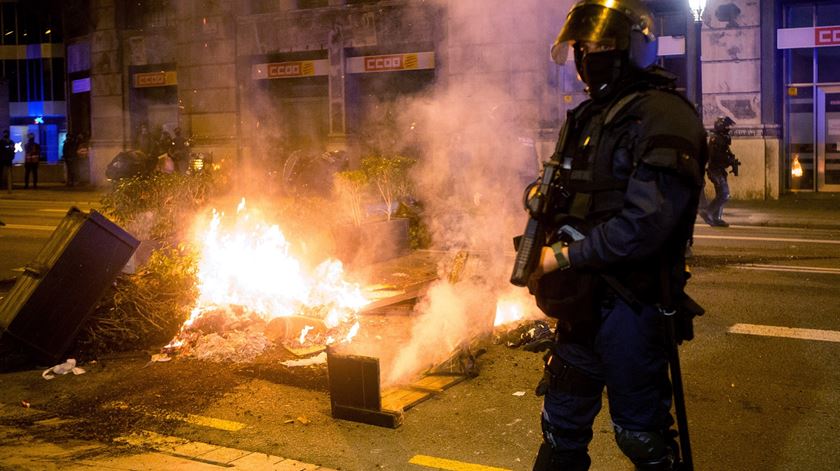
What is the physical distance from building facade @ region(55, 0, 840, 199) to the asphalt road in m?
4.66

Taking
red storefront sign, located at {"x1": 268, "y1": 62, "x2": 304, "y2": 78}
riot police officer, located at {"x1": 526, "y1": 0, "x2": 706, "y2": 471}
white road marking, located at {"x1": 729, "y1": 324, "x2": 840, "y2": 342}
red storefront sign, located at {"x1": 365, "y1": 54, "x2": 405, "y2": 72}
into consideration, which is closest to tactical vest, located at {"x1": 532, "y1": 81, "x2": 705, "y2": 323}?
riot police officer, located at {"x1": 526, "y1": 0, "x2": 706, "y2": 471}

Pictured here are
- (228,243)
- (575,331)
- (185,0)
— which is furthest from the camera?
(185,0)

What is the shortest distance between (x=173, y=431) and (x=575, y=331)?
2.63 m

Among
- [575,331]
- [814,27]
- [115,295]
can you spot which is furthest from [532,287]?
[814,27]

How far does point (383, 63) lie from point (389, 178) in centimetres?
1132

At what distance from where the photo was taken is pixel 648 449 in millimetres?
2631

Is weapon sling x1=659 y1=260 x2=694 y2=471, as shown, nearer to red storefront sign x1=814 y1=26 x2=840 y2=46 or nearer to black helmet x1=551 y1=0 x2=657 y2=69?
black helmet x1=551 y1=0 x2=657 y2=69

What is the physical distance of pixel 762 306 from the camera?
7293mm

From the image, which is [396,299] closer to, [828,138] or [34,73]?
[828,138]

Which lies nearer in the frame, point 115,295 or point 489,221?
point 115,295

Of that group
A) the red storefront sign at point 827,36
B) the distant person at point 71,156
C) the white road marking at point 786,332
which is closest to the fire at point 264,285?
the white road marking at point 786,332

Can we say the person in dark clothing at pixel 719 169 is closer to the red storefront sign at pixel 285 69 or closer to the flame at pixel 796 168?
the flame at pixel 796 168

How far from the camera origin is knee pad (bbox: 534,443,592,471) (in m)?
2.79

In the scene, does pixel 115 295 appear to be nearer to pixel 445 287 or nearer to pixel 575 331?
pixel 445 287
